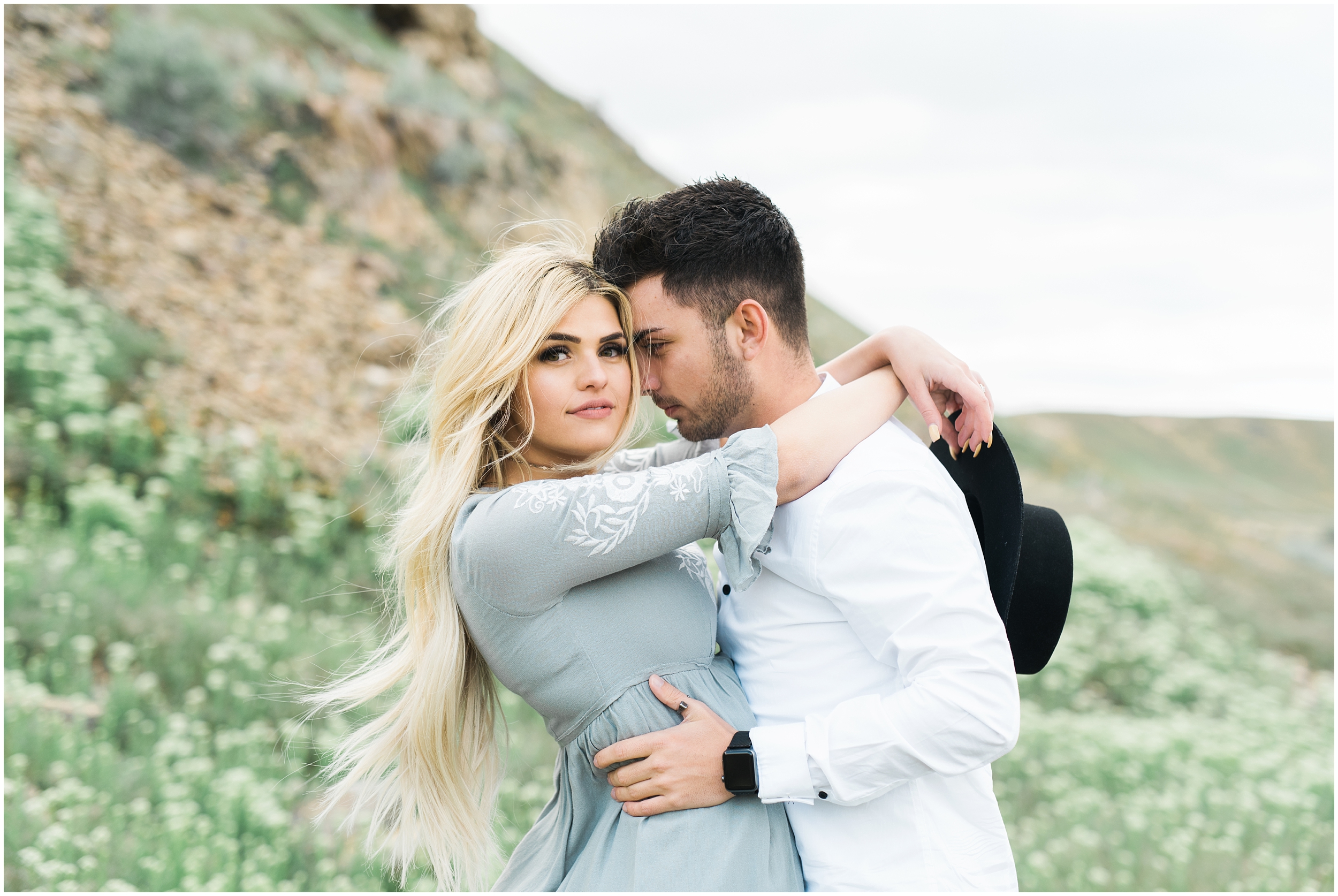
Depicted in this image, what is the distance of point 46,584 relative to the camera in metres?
5.20

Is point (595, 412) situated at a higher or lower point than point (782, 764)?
higher

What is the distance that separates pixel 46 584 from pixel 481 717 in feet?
13.2

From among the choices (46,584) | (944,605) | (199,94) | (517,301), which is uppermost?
→ (199,94)

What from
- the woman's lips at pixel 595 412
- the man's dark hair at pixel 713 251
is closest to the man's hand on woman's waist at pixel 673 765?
the woman's lips at pixel 595 412

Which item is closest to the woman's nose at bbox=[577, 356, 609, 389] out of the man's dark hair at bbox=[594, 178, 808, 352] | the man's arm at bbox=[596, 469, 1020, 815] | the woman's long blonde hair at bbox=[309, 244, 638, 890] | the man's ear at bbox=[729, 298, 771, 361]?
the woman's long blonde hair at bbox=[309, 244, 638, 890]

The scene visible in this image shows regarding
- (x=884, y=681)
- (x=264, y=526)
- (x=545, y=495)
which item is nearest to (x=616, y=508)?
(x=545, y=495)

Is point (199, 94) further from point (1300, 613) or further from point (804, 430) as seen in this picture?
point (1300, 613)

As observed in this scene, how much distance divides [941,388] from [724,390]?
2.01ft

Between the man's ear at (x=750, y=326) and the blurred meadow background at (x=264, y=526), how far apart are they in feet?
7.26

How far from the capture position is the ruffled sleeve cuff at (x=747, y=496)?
2074mm

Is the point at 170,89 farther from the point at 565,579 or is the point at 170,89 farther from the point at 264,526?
the point at 565,579

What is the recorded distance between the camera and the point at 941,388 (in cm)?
243

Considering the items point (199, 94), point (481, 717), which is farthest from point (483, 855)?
point (199, 94)

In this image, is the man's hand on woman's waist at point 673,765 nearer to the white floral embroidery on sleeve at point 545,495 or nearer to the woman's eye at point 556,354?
the white floral embroidery on sleeve at point 545,495
